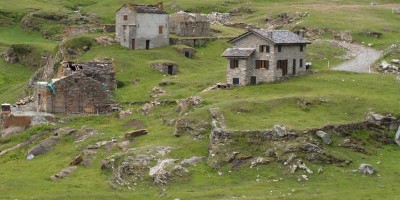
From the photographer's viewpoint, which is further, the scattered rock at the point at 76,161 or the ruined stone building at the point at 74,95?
the ruined stone building at the point at 74,95

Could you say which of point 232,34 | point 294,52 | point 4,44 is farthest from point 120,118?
point 4,44

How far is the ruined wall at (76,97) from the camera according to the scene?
10506 cm

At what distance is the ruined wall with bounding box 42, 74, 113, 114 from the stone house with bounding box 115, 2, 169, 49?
21987mm

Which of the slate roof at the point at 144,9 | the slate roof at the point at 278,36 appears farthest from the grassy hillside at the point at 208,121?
the slate roof at the point at 144,9

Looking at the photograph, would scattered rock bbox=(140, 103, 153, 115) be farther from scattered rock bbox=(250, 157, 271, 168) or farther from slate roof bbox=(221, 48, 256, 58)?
scattered rock bbox=(250, 157, 271, 168)

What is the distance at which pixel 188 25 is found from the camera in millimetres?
139875

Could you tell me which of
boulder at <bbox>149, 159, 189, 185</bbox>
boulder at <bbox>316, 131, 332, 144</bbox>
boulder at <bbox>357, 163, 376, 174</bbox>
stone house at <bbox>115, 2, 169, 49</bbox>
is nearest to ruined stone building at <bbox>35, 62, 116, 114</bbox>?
stone house at <bbox>115, 2, 169, 49</bbox>

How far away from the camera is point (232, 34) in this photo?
14750 centimetres

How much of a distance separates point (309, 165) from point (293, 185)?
3711 millimetres

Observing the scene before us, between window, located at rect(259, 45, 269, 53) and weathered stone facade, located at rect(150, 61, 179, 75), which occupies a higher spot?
window, located at rect(259, 45, 269, 53)

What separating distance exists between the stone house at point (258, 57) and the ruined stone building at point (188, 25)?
1314 inches

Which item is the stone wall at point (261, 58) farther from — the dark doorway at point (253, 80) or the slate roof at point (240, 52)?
the slate roof at point (240, 52)

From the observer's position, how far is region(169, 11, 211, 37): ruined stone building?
13938 centimetres

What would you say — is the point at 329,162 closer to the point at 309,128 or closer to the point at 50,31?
the point at 309,128
